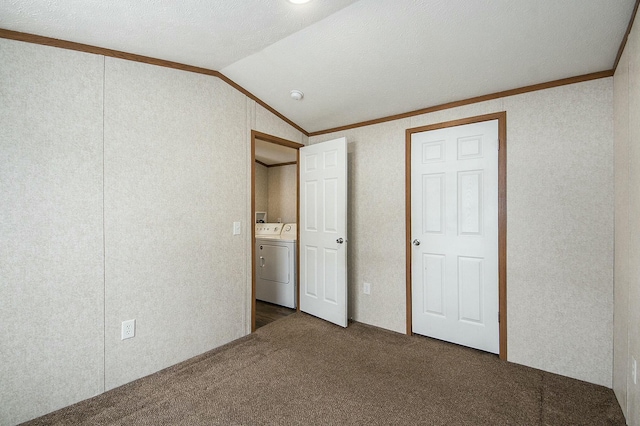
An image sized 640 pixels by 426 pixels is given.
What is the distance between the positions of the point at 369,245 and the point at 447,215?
0.83 meters

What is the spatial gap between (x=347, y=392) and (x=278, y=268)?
203cm

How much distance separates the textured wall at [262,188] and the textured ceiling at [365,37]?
2.68 metres

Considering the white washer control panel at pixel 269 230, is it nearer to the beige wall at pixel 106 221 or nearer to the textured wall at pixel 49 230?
the beige wall at pixel 106 221

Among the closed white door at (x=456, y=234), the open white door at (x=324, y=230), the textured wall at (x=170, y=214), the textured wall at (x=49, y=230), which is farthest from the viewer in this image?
the open white door at (x=324, y=230)

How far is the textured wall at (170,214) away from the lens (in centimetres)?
199

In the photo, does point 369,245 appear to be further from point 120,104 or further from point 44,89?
point 44,89

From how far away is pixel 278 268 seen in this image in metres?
3.77

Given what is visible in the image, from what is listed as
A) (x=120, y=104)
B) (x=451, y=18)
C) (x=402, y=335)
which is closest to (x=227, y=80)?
(x=120, y=104)

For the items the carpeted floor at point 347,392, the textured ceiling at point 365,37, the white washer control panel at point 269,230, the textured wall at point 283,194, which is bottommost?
the carpeted floor at point 347,392

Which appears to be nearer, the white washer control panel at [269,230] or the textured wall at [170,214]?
the textured wall at [170,214]

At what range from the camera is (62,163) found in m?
1.77

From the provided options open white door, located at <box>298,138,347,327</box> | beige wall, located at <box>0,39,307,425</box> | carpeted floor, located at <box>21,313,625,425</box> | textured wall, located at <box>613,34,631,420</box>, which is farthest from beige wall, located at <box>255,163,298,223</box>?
textured wall, located at <box>613,34,631,420</box>

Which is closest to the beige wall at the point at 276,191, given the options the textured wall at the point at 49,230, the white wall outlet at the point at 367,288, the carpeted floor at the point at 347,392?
the white wall outlet at the point at 367,288

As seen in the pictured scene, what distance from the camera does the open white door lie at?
3006 mm
